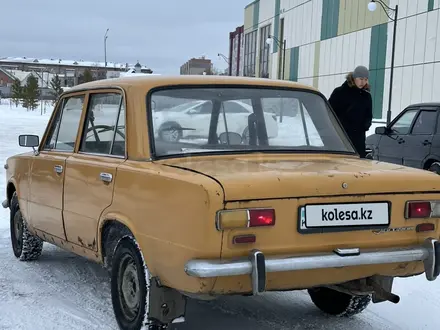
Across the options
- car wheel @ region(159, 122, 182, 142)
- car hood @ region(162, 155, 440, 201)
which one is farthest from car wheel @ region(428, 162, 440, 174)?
car wheel @ region(159, 122, 182, 142)

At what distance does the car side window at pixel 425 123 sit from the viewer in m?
10.2

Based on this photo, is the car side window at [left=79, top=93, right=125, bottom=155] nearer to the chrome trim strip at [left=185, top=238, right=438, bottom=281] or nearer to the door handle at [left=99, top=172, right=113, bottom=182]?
the door handle at [left=99, top=172, right=113, bottom=182]

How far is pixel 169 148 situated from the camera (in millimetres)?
3771

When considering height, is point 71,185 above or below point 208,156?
below

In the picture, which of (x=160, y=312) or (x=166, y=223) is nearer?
(x=166, y=223)

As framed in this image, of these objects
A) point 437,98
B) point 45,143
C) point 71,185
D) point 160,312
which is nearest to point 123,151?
point 71,185

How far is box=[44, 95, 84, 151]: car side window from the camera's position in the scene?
4.90 m

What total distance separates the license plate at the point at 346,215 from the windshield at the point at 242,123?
870 mm

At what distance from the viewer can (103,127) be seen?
440 centimetres

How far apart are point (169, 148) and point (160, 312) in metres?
1.01

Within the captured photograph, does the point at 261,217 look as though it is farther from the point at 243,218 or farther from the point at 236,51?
the point at 236,51

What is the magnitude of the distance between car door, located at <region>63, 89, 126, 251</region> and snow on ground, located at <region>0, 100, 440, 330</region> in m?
0.50

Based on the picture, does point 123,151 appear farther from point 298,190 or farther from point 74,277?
point 74,277

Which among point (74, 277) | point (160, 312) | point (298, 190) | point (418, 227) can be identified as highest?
point (298, 190)
